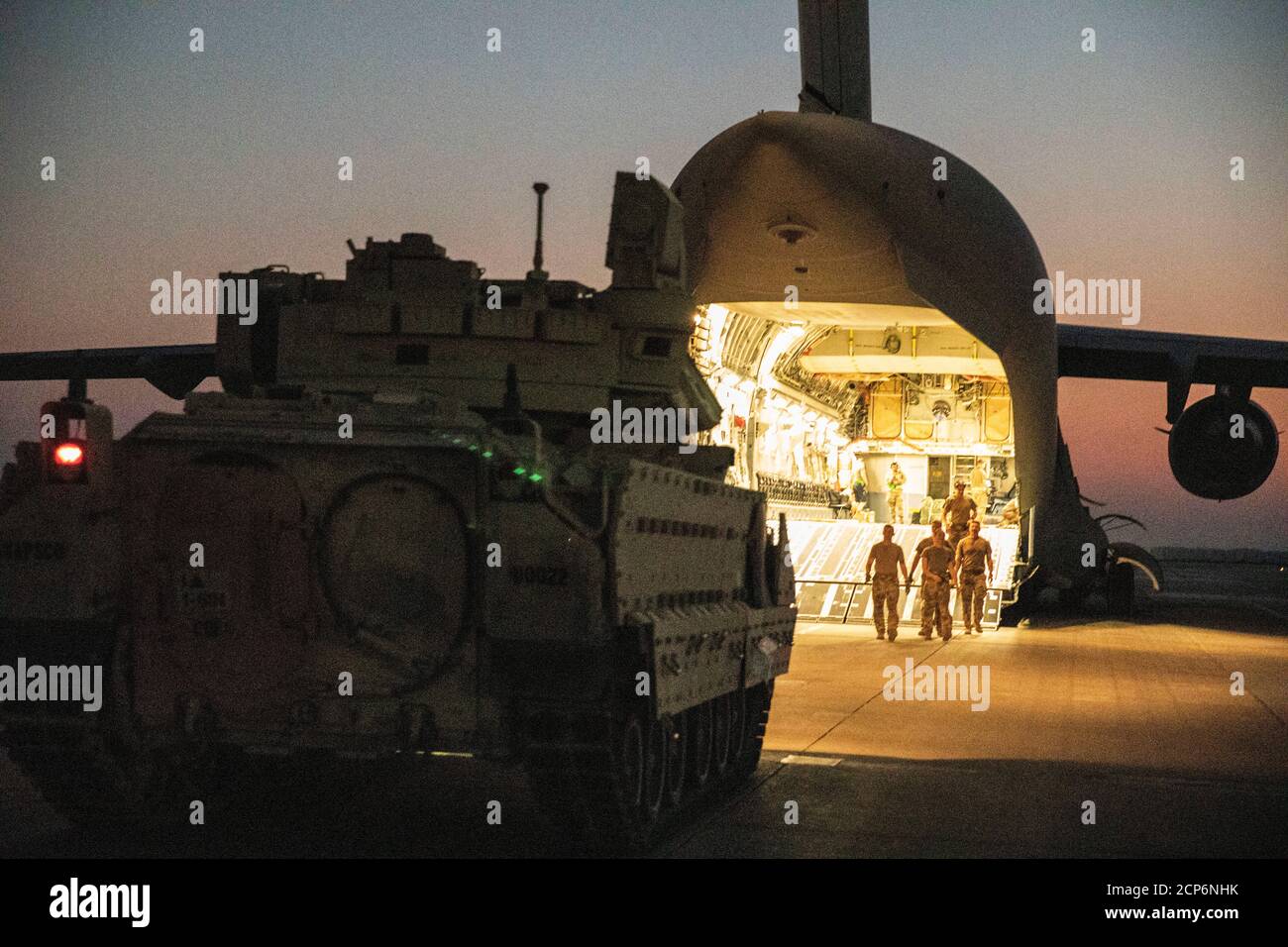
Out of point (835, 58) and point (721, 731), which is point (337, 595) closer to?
point (721, 731)

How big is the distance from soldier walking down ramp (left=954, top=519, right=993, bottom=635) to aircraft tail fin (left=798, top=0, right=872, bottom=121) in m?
8.81

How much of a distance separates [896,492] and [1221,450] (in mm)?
10407

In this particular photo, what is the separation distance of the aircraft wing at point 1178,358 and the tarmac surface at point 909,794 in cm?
1646

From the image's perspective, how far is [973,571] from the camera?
2803 cm

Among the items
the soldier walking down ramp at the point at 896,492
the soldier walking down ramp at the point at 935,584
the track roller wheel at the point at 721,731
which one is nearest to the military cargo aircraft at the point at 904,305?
the soldier walking down ramp at the point at 896,492

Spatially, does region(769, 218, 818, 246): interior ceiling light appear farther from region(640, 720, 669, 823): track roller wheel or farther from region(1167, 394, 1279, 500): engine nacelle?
region(640, 720, 669, 823): track roller wheel

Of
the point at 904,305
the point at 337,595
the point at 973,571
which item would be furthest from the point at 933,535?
the point at 337,595

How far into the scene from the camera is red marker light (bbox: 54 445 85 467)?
8.36 meters

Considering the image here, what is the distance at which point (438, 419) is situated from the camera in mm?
8422

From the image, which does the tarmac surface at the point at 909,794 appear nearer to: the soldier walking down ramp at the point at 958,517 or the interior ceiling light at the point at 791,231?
the soldier walking down ramp at the point at 958,517

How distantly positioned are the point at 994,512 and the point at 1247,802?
3282cm

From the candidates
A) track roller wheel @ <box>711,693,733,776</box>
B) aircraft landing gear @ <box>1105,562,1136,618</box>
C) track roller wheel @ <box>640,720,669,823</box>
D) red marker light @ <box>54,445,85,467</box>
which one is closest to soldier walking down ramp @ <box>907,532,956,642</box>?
aircraft landing gear @ <box>1105,562,1136,618</box>

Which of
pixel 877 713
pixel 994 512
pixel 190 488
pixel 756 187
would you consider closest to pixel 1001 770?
pixel 877 713
